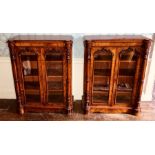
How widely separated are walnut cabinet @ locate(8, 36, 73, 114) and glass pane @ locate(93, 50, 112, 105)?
15.2 inches

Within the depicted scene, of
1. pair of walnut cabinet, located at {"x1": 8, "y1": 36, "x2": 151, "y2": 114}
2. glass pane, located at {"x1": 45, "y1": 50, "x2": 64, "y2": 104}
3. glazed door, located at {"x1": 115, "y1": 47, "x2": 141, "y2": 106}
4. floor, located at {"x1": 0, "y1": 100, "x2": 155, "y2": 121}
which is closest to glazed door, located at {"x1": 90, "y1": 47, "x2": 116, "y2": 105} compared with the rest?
pair of walnut cabinet, located at {"x1": 8, "y1": 36, "x2": 151, "y2": 114}

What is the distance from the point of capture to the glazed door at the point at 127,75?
2.88 meters

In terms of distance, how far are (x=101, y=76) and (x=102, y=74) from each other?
0.12 feet

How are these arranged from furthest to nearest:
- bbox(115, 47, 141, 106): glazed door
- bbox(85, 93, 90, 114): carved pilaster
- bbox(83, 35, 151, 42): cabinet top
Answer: bbox(85, 93, 90, 114): carved pilaster < bbox(115, 47, 141, 106): glazed door < bbox(83, 35, 151, 42): cabinet top

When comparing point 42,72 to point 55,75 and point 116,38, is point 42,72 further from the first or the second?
point 116,38

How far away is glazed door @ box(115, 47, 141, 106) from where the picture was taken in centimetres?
288

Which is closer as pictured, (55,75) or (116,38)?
(116,38)

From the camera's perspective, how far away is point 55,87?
10.4 feet

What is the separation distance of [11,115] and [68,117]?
0.91m

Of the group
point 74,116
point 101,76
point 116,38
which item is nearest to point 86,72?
point 101,76

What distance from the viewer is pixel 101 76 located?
3076 mm

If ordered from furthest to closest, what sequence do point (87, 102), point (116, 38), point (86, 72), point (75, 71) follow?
point (75, 71) → point (87, 102) → point (86, 72) → point (116, 38)

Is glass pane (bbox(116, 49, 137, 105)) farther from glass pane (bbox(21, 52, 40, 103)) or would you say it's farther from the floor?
glass pane (bbox(21, 52, 40, 103))

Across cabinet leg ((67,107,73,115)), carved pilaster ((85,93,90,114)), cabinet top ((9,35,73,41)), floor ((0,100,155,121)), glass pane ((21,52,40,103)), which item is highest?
cabinet top ((9,35,73,41))
